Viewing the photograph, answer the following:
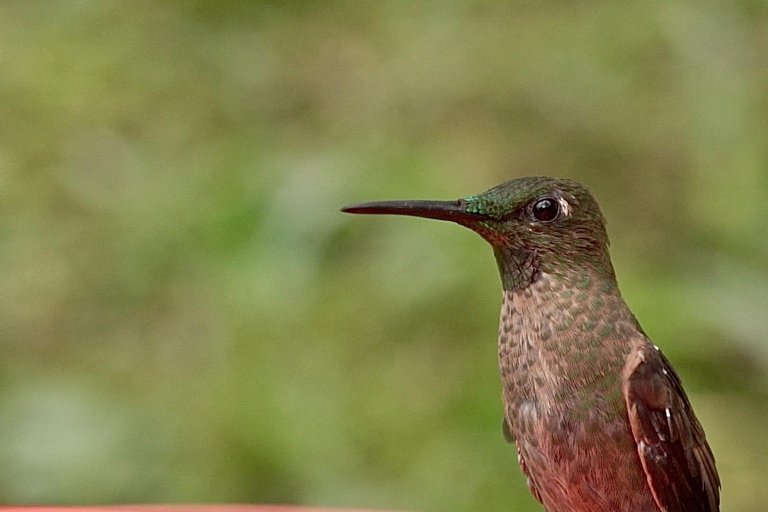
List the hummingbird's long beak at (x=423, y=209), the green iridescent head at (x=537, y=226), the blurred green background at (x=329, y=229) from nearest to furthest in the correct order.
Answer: the hummingbird's long beak at (x=423, y=209) → the green iridescent head at (x=537, y=226) → the blurred green background at (x=329, y=229)

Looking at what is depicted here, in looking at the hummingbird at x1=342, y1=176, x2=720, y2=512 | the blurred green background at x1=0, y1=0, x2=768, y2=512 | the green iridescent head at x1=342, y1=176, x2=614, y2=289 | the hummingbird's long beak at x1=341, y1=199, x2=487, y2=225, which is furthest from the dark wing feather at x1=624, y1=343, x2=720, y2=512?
the blurred green background at x1=0, y1=0, x2=768, y2=512

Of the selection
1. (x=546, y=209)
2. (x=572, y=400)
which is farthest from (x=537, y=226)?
(x=572, y=400)

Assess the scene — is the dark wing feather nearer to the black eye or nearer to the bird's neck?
the bird's neck

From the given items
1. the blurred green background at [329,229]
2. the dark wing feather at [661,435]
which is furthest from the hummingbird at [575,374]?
the blurred green background at [329,229]

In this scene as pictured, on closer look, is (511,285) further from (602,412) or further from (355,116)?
(355,116)

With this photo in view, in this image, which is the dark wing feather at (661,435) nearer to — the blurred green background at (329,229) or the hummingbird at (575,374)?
the hummingbird at (575,374)

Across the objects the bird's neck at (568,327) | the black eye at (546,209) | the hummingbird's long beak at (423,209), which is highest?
the black eye at (546,209)

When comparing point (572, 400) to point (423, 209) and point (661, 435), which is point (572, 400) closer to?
point (661, 435)

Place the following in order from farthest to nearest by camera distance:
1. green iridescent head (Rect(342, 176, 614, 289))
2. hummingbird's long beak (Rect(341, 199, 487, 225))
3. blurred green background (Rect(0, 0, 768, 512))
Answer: blurred green background (Rect(0, 0, 768, 512)) < green iridescent head (Rect(342, 176, 614, 289)) < hummingbird's long beak (Rect(341, 199, 487, 225))
